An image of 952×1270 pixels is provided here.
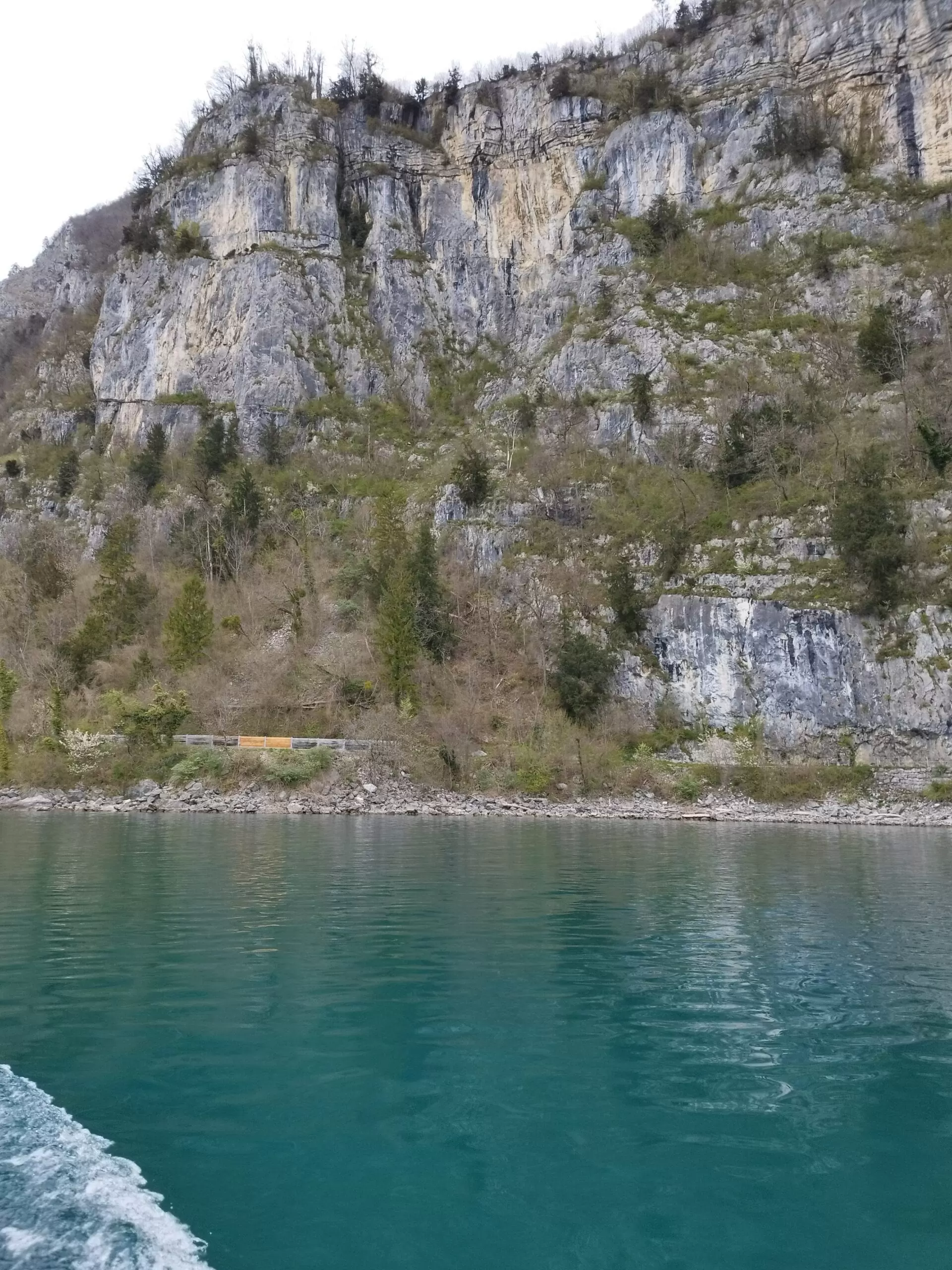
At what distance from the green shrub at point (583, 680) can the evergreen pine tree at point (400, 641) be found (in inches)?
306

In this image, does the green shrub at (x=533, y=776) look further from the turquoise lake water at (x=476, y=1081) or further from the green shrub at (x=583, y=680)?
the turquoise lake water at (x=476, y=1081)

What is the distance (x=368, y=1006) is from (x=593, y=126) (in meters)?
91.5

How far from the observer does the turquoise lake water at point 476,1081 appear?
14.9 feet

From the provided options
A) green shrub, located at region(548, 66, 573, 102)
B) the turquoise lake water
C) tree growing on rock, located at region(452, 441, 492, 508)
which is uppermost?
green shrub, located at region(548, 66, 573, 102)

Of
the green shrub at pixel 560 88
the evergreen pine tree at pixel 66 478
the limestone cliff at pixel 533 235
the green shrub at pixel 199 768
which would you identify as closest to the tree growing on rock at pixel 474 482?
the limestone cliff at pixel 533 235

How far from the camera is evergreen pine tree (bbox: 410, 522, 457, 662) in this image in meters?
46.6

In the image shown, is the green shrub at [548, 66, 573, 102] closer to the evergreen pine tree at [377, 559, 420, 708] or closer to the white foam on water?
the evergreen pine tree at [377, 559, 420, 708]

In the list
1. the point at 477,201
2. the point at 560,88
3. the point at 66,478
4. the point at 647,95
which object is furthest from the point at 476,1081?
the point at 560,88

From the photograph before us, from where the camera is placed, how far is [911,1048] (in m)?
7.61

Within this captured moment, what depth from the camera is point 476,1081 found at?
6.75m

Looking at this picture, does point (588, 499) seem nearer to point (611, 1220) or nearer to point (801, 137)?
point (801, 137)

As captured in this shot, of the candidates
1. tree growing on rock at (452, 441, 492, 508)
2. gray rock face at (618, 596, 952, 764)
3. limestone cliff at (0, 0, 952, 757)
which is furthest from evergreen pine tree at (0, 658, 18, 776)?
gray rock face at (618, 596, 952, 764)

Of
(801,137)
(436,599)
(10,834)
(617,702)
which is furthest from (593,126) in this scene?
(10,834)

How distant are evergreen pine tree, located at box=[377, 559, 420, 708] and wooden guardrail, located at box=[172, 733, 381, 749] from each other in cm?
325
